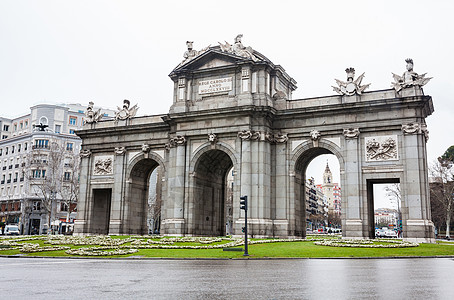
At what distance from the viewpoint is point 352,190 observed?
40.7 metres

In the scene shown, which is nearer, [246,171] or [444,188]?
[246,171]

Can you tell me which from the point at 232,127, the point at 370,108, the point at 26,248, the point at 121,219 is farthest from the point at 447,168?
the point at 26,248

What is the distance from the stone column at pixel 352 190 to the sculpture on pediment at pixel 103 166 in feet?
85.0

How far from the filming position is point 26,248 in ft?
105

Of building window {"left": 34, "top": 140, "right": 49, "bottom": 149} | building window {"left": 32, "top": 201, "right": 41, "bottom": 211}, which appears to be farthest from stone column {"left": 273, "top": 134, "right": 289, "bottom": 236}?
building window {"left": 32, "top": 201, "right": 41, "bottom": 211}

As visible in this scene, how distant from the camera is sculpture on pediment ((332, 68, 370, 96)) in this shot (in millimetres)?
41719

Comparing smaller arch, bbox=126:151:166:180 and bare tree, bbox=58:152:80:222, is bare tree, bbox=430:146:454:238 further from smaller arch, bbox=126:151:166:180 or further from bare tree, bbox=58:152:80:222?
bare tree, bbox=58:152:80:222

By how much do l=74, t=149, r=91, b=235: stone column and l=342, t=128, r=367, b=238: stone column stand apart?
28.1 meters

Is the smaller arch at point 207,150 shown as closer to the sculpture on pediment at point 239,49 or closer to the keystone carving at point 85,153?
the sculpture on pediment at point 239,49

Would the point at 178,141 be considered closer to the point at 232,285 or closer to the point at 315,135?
the point at 315,135

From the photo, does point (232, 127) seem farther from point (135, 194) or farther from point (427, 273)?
point (427, 273)

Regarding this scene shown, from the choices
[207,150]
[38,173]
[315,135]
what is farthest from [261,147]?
[38,173]

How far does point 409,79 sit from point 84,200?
117 ft

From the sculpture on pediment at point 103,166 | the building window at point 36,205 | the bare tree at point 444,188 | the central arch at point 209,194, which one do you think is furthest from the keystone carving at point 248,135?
the building window at point 36,205
